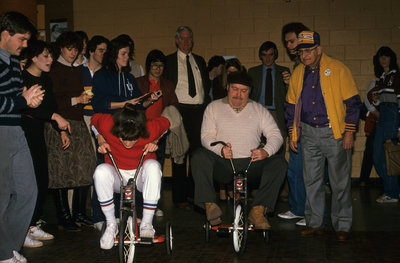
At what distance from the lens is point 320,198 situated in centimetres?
465

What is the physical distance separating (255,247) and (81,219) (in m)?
1.73

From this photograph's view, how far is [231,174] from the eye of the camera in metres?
4.43

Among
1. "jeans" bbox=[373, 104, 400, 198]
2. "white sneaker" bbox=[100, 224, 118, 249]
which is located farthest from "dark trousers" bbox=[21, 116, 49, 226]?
"jeans" bbox=[373, 104, 400, 198]

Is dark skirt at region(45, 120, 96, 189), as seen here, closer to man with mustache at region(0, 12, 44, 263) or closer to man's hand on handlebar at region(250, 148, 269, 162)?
man with mustache at region(0, 12, 44, 263)

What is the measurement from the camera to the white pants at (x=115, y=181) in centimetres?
376

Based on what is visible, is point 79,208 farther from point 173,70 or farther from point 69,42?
point 173,70

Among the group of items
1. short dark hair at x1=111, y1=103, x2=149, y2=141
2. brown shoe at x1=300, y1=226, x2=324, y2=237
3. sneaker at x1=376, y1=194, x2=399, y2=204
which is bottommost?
sneaker at x1=376, y1=194, x2=399, y2=204

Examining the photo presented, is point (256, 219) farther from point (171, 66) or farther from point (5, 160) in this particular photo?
point (171, 66)

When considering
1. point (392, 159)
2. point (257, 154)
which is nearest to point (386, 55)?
point (392, 159)

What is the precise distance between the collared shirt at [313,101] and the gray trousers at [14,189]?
2197mm

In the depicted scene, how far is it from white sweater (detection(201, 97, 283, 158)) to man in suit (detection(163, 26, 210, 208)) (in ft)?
4.25

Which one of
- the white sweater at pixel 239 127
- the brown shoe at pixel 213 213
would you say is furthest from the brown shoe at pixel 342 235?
the brown shoe at pixel 213 213

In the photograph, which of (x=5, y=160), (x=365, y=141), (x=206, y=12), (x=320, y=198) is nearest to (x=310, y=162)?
(x=320, y=198)

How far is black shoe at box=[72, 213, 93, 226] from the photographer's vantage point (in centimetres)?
505
